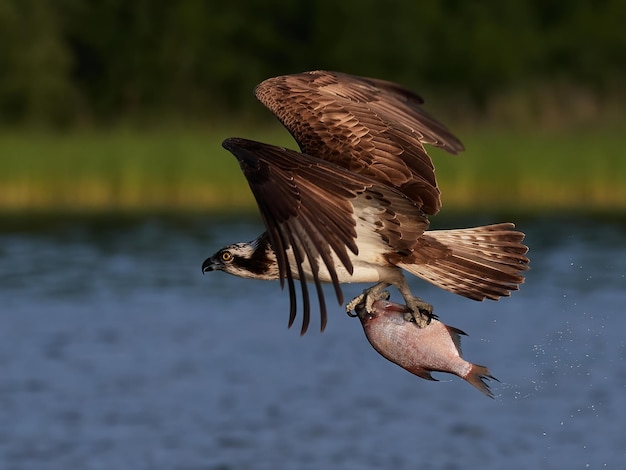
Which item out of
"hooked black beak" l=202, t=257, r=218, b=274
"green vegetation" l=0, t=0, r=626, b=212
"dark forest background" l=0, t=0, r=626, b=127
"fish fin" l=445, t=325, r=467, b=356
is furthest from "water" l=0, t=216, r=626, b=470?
"dark forest background" l=0, t=0, r=626, b=127

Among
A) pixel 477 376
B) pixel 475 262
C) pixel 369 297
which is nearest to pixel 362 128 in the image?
pixel 475 262

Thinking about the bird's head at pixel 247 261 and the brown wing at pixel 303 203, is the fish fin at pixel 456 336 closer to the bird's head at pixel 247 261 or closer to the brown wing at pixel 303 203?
the brown wing at pixel 303 203

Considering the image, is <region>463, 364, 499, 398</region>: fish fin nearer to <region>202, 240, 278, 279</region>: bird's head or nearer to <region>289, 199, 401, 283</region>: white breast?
<region>289, 199, 401, 283</region>: white breast

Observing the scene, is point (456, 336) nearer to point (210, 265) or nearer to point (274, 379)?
point (210, 265)

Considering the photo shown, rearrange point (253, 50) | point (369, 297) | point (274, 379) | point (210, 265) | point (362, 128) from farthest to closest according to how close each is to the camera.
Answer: point (253, 50)
point (274, 379)
point (362, 128)
point (210, 265)
point (369, 297)

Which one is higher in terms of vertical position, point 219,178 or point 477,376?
point 477,376

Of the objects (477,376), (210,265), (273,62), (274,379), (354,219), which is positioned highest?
(354,219)

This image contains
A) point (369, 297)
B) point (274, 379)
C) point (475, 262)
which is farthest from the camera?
point (274, 379)

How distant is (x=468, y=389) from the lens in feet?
44.7

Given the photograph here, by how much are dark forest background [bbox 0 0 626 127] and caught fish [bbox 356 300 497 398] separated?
1031 inches

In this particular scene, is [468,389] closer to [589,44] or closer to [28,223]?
[28,223]

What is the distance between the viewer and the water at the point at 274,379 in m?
11.6

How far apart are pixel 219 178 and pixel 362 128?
1573 centimetres

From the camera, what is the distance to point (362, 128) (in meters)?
7.80
